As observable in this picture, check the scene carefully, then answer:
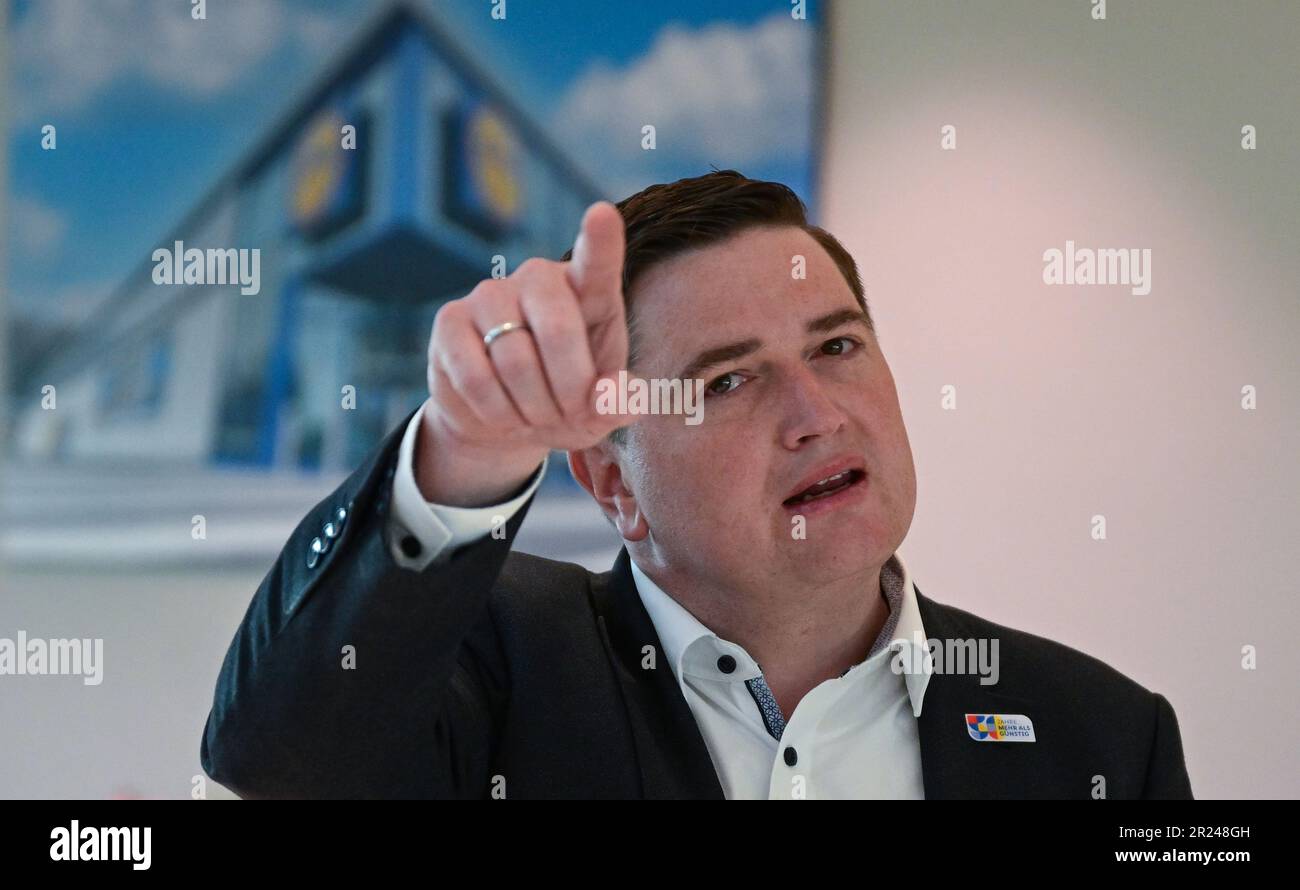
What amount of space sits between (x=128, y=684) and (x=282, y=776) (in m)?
1.58

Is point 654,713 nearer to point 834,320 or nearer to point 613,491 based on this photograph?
point 613,491

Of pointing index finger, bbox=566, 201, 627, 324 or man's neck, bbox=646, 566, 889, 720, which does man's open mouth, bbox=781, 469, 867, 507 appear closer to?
man's neck, bbox=646, 566, 889, 720

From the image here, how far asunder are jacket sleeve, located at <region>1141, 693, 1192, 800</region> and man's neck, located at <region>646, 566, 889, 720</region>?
0.30 meters

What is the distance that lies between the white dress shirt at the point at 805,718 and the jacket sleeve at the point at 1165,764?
23 cm

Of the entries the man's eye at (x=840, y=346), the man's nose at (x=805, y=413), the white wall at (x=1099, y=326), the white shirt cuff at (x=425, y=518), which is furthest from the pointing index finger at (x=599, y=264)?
the white wall at (x=1099, y=326)

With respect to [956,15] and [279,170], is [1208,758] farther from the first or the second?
[279,170]

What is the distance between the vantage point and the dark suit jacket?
813 millimetres

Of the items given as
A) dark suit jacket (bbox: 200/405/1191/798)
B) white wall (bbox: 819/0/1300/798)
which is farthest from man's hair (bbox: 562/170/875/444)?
white wall (bbox: 819/0/1300/798)

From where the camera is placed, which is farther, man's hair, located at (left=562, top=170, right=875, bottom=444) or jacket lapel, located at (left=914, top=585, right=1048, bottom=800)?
Answer: man's hair, located at (left=562, top=170, right=875, bottom=444)

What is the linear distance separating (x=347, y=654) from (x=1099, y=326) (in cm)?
199

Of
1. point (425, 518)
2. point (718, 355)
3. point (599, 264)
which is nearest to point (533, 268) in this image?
point (599, 264)

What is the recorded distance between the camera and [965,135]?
240 cm

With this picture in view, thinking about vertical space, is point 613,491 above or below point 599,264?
below

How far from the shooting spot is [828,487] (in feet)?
3.64
